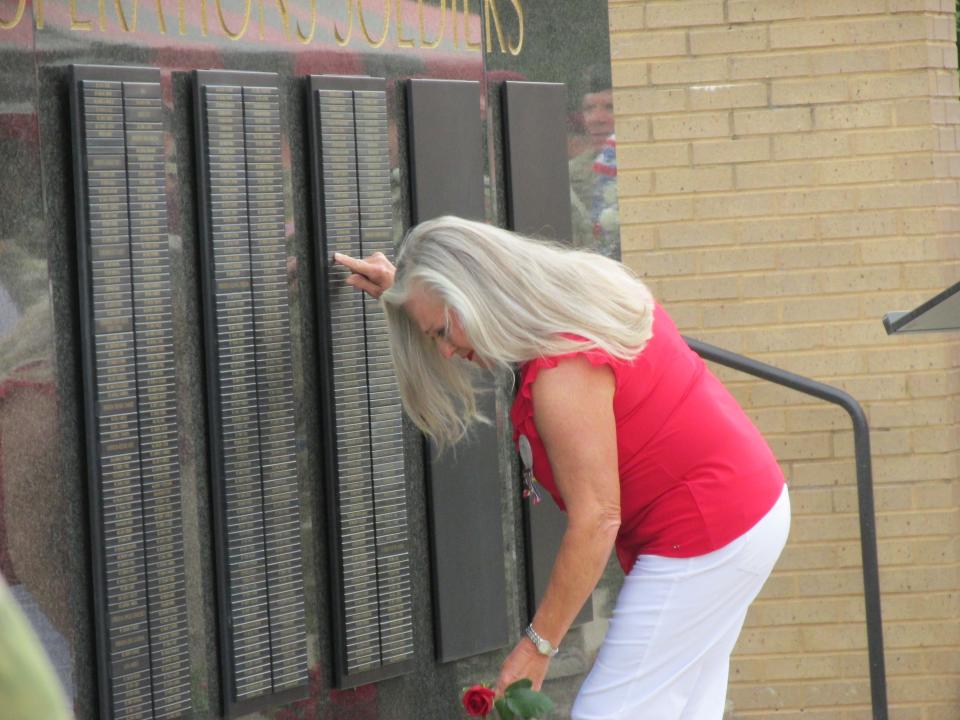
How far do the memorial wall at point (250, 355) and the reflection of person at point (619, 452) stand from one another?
0.49m

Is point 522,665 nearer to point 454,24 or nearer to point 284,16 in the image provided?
point 284,16

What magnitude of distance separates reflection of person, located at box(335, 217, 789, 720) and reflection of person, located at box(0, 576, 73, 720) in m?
1.71

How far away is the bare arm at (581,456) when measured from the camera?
260cm

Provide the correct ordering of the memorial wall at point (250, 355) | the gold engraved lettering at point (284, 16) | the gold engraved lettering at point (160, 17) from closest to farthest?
the memorial wall at point (250, 355), the gold engraved lettering at point (160, 17), the gold engraved lettering at point (284, 16)

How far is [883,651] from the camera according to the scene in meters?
4.36

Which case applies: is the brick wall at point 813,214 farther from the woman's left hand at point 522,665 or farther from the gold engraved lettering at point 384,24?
the woman's left hand at point 522,665

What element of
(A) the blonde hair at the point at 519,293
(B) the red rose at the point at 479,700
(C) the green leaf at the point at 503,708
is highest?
(A) the blonde hair at the point at 519,293

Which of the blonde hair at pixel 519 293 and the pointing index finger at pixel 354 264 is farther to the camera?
the pointing index finger at pixel 354 264

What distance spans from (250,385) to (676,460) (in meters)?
0.96

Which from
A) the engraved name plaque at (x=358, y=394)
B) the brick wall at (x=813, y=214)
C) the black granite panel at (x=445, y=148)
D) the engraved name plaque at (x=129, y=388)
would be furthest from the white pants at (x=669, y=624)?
the brick wall at (x=813, y=214)

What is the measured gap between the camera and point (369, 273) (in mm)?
3293

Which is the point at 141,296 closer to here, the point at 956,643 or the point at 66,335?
the point at 66,335

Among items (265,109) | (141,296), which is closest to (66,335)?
(141,296)

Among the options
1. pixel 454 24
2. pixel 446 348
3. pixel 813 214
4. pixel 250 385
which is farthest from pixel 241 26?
pixel 813 214
